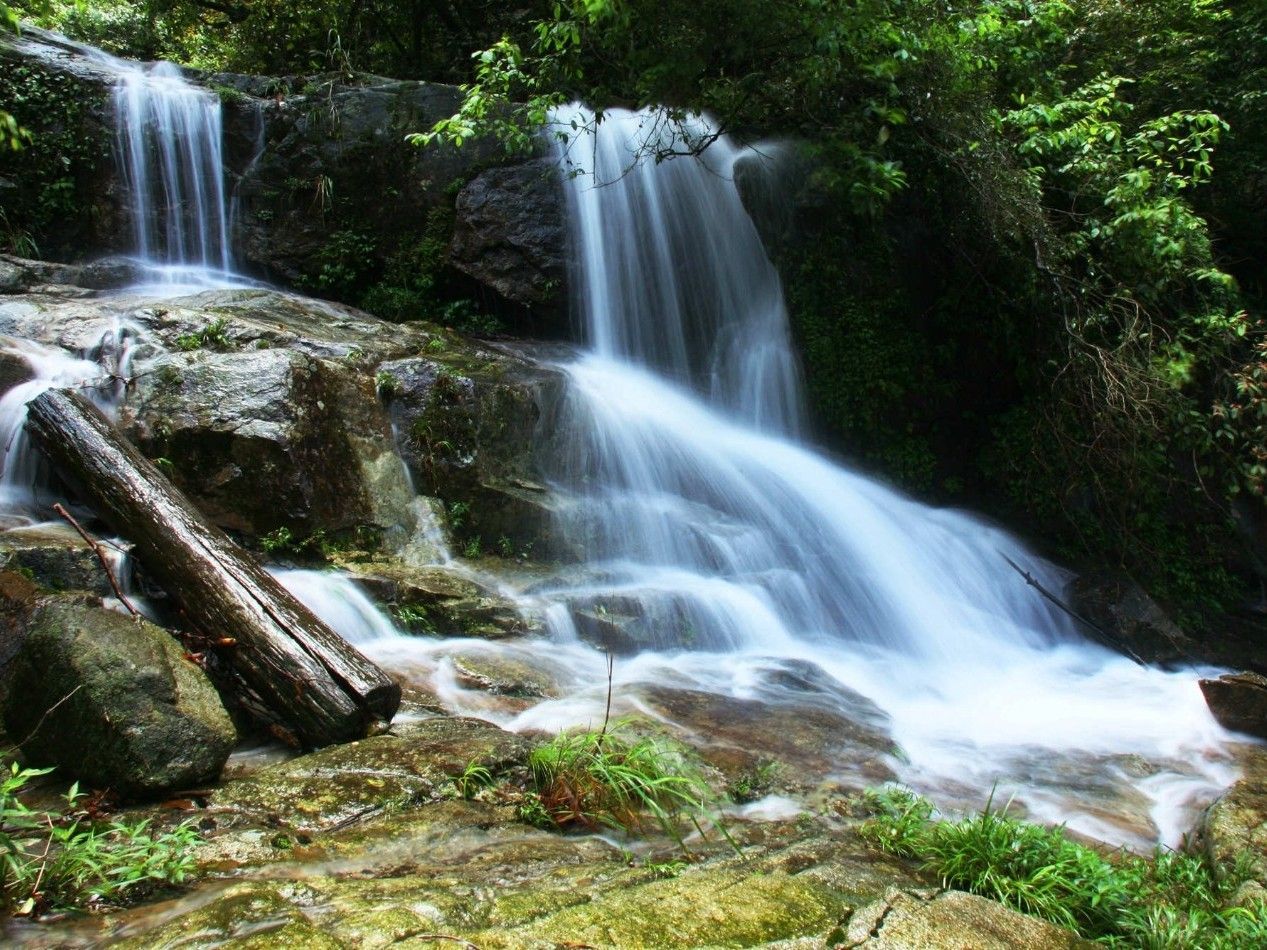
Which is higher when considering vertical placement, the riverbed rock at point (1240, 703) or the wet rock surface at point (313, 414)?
the wet rock surface at point (313, 414)

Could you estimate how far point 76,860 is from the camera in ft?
7.77

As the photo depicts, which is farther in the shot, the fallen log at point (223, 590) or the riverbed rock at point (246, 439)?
the riverbed rock at point (246, 439)

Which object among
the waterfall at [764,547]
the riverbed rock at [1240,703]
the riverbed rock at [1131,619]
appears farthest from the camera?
the riverbed rock at [1131,619]

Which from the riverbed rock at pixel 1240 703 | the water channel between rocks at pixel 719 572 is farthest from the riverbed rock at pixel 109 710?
the riverbed rock at pixel 1240 703

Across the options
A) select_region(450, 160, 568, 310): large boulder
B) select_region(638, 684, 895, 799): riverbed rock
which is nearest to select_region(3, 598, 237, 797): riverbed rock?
select_region(638, 684, 895, 799): riverbed rock

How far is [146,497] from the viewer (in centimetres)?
502

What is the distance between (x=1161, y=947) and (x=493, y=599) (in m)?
4.36

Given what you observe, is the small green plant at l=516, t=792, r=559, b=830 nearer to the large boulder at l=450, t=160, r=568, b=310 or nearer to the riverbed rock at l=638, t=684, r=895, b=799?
the riverbed rock at l=638, t=684, r=895, b=799

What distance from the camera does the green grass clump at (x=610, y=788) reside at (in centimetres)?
341

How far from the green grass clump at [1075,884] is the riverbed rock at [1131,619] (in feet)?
17.8

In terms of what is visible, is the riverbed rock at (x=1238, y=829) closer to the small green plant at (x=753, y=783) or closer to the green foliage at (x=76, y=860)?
the small green plant at (x=753, y=783)

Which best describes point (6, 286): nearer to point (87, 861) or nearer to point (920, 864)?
point (87, 861)

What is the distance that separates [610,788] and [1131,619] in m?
7.47

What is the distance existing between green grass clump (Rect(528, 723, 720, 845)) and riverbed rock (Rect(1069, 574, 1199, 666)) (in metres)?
6.71
